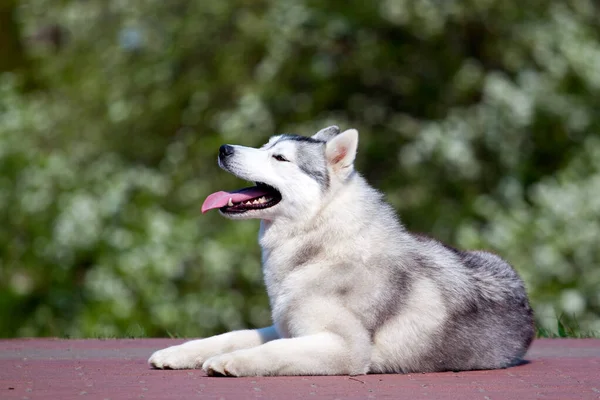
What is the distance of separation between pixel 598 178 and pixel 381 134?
4.03m

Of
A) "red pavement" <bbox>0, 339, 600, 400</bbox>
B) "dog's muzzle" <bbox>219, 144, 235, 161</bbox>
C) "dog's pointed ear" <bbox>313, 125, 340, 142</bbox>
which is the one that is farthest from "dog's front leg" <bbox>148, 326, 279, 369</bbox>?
"dog's pointed ear" <bbox>313, 125, 340, 142</bbox>

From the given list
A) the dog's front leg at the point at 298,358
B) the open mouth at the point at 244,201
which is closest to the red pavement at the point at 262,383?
the dog's front leg at the point at 298,358

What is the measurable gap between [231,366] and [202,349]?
68 centimetres

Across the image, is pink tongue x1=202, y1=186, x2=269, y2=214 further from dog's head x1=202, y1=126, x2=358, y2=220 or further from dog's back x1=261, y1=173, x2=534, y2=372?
dog's back x1=261, y1=173, x2=534, y2=372

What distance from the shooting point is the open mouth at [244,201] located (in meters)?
6.23

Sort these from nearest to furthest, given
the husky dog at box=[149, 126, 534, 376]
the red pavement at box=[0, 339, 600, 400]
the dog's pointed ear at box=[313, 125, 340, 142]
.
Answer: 1. the red pavement at box=[0, 339, 600, 400]
2. the husky dog at box=[149, 126, 534, 376]
3. the dog's pointed ear at box=[313, 125, 340, 142]

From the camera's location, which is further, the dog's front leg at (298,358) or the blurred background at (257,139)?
the blurred background at (257,139)

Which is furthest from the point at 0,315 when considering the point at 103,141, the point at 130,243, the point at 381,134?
the point at 381,134

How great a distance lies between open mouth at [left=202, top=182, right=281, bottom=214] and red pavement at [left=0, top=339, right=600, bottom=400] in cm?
108

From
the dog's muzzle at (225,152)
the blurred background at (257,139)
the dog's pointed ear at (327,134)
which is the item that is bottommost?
the blurred background at (257,139)

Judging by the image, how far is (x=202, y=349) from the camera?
236 inches

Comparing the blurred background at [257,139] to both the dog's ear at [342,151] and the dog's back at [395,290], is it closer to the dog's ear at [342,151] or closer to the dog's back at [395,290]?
the dog's back at [395,290]

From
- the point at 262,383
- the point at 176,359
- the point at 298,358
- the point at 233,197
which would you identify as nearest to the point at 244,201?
the point at 233,197

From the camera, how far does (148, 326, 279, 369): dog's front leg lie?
591 cm
